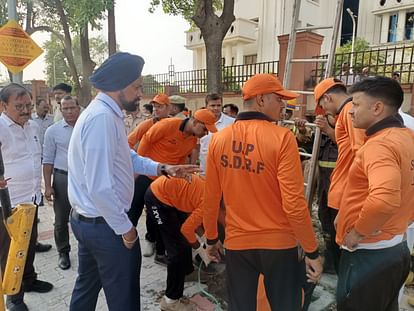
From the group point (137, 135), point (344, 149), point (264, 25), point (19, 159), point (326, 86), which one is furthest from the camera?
point (264, 25)

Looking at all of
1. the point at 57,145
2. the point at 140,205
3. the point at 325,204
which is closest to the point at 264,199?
the point at 325,204

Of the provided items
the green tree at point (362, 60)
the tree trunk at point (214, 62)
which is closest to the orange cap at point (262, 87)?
the tree trunk at point (214, 62)

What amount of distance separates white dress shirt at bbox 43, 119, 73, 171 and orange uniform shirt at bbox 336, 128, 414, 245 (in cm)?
294

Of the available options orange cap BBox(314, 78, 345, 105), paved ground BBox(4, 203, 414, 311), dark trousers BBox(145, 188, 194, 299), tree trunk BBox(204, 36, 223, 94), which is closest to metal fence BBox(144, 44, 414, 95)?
tree trunk BBox(204, 36, 223, 94)

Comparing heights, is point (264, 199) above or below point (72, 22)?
below

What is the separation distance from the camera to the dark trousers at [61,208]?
369cm

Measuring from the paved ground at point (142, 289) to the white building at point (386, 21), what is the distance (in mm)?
18327

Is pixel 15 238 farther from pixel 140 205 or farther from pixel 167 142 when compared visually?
pixel 167 142

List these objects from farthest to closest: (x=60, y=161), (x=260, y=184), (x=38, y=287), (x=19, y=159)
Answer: (x=60, y=161) < (x=38, y=287) < (x=19, y=159) < (x=260, y=184)

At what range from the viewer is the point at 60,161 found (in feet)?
12.1

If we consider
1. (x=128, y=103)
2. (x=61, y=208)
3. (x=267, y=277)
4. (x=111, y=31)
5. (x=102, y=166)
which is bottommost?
(x=61, y=208)

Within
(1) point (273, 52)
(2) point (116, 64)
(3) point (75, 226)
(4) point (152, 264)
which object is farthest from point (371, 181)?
(1) point (273, 52)

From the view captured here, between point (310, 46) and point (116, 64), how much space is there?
240 inches

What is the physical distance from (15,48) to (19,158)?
9.03ft
